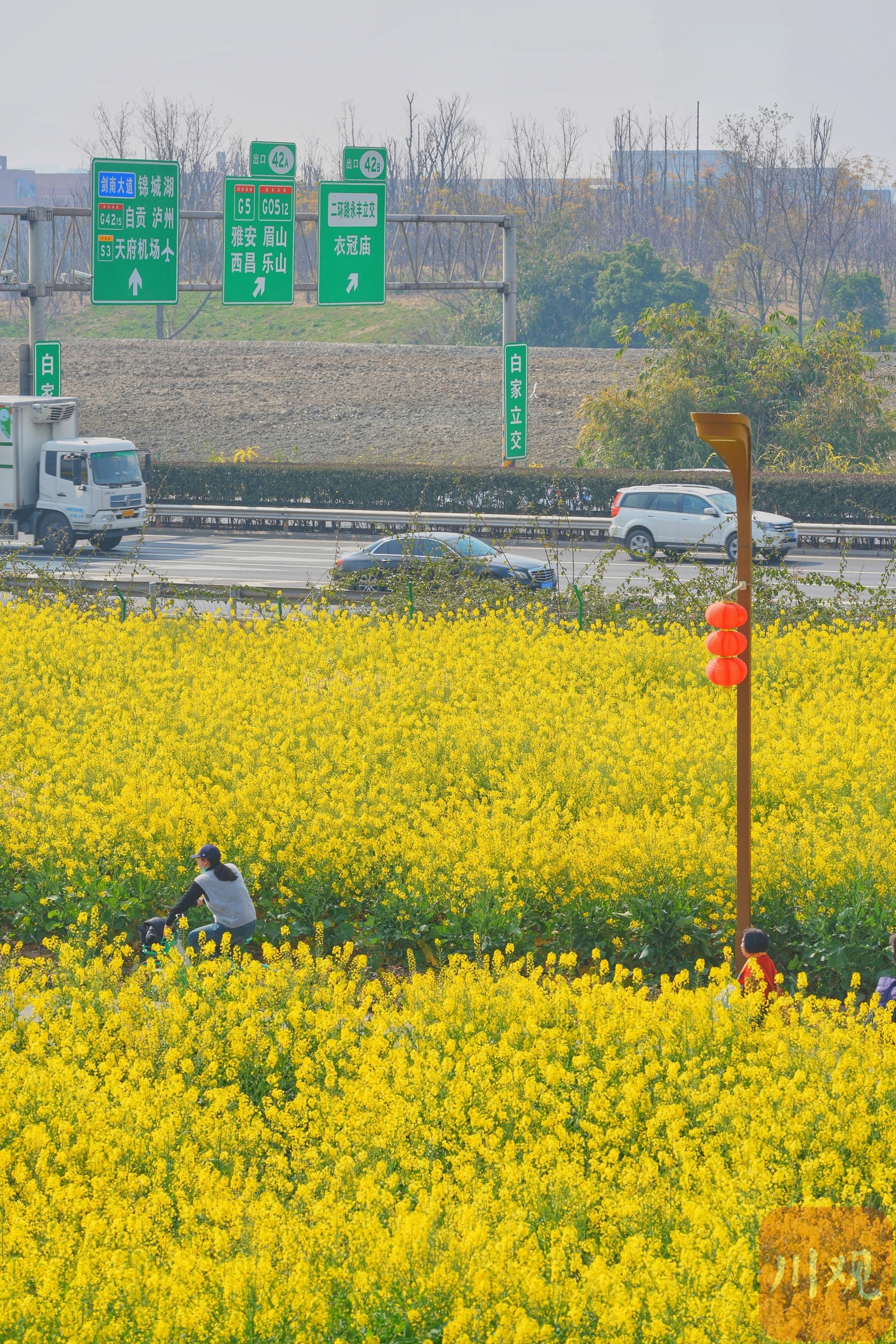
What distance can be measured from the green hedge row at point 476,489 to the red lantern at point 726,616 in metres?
22.3

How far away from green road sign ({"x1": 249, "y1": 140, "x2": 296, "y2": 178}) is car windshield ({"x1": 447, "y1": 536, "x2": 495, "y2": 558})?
32.5ft

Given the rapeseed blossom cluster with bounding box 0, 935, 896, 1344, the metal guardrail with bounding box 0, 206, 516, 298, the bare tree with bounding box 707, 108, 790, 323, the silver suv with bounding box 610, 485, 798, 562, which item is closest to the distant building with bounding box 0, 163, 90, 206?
the metal guardrail with bounding box 0, 206, 516, 298

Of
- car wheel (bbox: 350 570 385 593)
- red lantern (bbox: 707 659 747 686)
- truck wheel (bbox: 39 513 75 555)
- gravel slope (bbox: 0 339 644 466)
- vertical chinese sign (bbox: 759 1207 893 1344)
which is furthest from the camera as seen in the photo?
gravel slope (bbox: 0 339 644 466)

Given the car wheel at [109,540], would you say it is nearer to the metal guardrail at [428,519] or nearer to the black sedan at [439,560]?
the metal guardrail at [428,519]

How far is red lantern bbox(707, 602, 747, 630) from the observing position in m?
7.41

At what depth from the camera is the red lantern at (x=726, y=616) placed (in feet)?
24.3

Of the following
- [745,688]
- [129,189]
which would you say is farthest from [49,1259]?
[129,189]

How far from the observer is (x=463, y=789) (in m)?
10.1

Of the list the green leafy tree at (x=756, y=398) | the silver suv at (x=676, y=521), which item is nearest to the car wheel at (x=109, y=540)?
the silver suv at (x=676, y=521)

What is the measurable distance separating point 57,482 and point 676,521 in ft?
40.3

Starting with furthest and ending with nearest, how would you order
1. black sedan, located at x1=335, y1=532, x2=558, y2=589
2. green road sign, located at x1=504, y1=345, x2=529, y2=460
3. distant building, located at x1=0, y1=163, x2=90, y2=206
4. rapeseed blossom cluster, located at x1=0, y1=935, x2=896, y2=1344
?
1. distant building, located at x1=0, y1=163, x2=90, y2=206
2. green road sign, located at x1=504, y1=345, x2=529, y2=460
3. black sedan, located at x1=335, y1=532, x2=558, y2=589
4. rapeseed blossom cluster, located at x1=0, y1=935, x2=896, y2=1344

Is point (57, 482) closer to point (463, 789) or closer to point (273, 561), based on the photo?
point (273, 561)

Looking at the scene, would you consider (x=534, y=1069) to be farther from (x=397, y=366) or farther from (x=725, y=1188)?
(x=397, y=366)

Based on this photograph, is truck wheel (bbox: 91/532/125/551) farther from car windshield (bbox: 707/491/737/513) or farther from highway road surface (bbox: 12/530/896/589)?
car windshield (bbox: 707/491/737/513)
